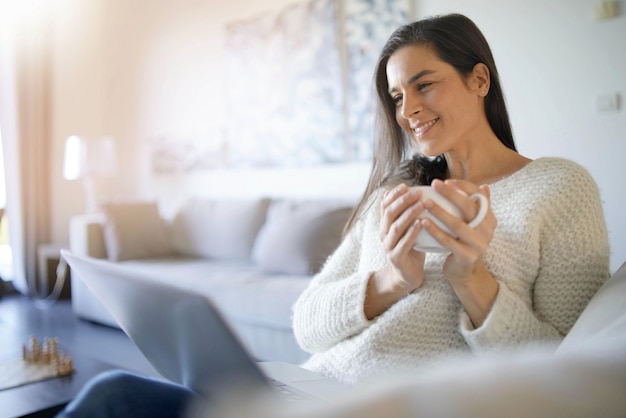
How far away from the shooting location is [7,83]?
4512mm

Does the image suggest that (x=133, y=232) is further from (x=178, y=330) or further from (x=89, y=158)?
(x=178, y=330)

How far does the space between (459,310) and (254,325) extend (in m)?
1.76

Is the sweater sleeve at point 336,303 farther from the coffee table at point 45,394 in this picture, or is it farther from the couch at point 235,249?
the couch at point 235,249

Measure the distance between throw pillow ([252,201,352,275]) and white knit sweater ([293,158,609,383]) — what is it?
160 cm

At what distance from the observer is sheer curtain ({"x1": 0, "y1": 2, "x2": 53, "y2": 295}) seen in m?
4.52

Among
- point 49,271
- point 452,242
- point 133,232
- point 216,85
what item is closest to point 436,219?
point 452,242

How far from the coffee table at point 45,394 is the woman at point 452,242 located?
0.69 m

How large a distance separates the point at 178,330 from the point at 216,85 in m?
3.68

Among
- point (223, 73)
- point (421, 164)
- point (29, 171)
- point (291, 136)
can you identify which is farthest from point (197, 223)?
point (421, 164)

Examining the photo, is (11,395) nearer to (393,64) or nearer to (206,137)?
(393,64)

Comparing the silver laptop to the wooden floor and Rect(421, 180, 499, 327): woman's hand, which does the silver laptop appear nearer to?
Rect(421, 180, 499, 327): woman's hand

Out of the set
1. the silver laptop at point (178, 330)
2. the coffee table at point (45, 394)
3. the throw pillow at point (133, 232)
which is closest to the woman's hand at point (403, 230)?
the silver laptop at point (178, 330)

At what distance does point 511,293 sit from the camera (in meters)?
0.98

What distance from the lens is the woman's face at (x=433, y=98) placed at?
1.15 metres
